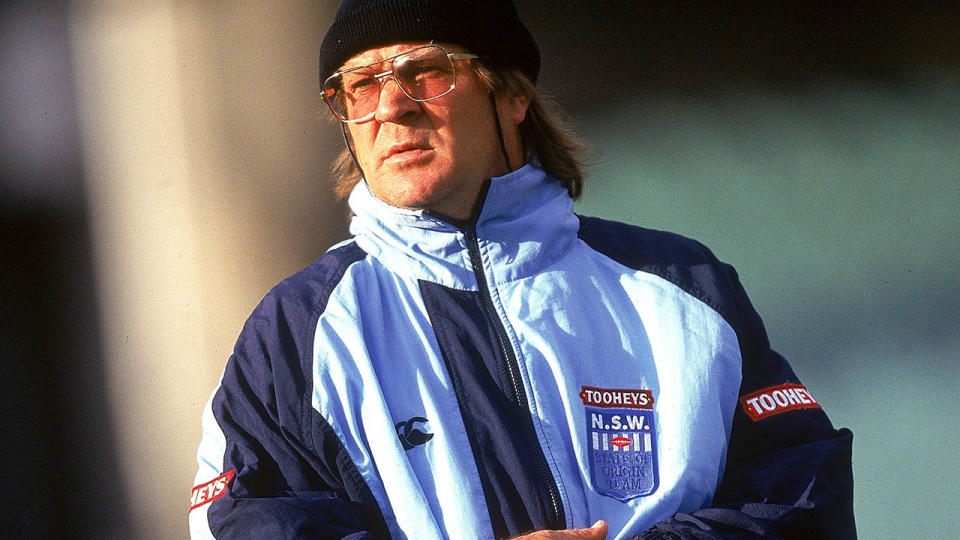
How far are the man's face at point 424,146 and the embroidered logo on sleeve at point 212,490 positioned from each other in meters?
0.49

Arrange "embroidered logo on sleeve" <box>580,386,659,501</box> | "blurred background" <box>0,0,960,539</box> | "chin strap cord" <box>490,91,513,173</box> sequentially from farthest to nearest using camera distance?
1. "blurred background" <box>0,0,960,539</box>
2. "chin strap cord" <box>490,91,513,173</box>
3. "embroidered logo on sleeve" <box>580,386,659,501</box>

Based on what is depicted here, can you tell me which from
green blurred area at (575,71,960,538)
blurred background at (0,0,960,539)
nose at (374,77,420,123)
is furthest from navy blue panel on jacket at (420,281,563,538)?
green blurred area at (575,71,960,538)

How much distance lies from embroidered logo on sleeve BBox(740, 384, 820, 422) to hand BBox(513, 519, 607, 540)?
30 centimetres

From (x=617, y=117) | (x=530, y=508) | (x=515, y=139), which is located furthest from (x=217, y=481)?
(x=617, y=117)

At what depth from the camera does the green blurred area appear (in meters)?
2.21

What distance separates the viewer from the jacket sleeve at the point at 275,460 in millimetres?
1417

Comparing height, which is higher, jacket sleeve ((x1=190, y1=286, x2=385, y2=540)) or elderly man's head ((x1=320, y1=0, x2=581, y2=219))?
elderly man's head ((x1=320, y1=0, x2=581, y2=219))

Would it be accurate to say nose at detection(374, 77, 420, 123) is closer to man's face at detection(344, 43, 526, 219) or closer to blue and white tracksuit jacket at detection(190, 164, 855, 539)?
man's face at detection(344, 43, 526, 219)

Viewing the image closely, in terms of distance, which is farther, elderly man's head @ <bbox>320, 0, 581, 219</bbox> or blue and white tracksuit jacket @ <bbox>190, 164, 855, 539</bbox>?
elderly man's head @ <bbox>320, 0, 581, 219</bbox>

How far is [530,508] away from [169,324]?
91 cm

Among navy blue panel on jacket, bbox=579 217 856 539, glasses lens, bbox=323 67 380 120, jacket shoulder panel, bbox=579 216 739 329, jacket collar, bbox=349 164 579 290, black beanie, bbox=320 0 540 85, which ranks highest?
black beanie, bbox=320 0 540 85

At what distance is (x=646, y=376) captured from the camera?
163cm

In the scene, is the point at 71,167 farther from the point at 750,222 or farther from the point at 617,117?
the point at 750,222

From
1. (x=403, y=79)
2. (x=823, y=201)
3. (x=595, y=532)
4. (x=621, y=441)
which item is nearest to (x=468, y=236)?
(x=403, y=79)
